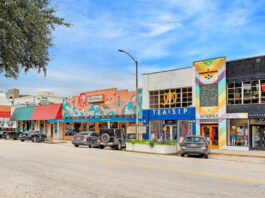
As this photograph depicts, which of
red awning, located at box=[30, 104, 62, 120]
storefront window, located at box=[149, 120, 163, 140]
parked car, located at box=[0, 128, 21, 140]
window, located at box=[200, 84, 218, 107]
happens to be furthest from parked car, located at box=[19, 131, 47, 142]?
window, located at box=[200, 84, 218, 107]

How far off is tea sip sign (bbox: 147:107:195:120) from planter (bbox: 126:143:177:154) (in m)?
6.64

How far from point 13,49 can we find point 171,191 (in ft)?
20.7

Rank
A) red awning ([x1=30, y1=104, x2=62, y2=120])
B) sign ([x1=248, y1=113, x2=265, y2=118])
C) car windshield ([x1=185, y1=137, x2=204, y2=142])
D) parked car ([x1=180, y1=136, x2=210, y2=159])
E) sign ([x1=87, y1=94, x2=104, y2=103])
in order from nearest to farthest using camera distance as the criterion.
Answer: parked car ([x1=180, y1=136, x2=210, y2=159]) < car windshield ([x1=185, y1=137, x2=204, y2=142]) < sign ([x1=248, y1=113, x2=265, y2=118]) < sign ([x1=87, y1=94, x2=104, y2=103]) < red awning ([x1=30, y1=104, x2=62, y2=120])

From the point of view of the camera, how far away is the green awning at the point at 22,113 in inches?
1978

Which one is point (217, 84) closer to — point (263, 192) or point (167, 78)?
point (167, 78)

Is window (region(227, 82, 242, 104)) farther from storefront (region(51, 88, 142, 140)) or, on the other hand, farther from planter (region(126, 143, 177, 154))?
storefront (region(51, 88, 142, 140))

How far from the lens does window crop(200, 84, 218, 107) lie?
2805cm

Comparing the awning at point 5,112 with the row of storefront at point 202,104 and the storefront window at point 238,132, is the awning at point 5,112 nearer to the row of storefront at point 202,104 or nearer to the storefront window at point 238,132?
the row of storefront at point 202,104

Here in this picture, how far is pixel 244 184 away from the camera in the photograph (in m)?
9.45

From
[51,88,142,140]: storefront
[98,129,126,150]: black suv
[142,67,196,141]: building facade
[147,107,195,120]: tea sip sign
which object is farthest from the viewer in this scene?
[51,88,142,140]: storefront

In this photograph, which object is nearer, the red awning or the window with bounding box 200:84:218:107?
the window with bounding box 200:84:218:107

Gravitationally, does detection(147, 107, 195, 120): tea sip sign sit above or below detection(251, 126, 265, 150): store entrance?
above

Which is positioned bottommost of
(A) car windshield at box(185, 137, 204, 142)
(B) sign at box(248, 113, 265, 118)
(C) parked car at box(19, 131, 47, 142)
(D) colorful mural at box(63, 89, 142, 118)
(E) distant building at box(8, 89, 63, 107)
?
(C) parked car at box(19, 131, 47, 142)

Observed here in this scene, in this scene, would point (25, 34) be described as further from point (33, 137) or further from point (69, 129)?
point (69, 129)
